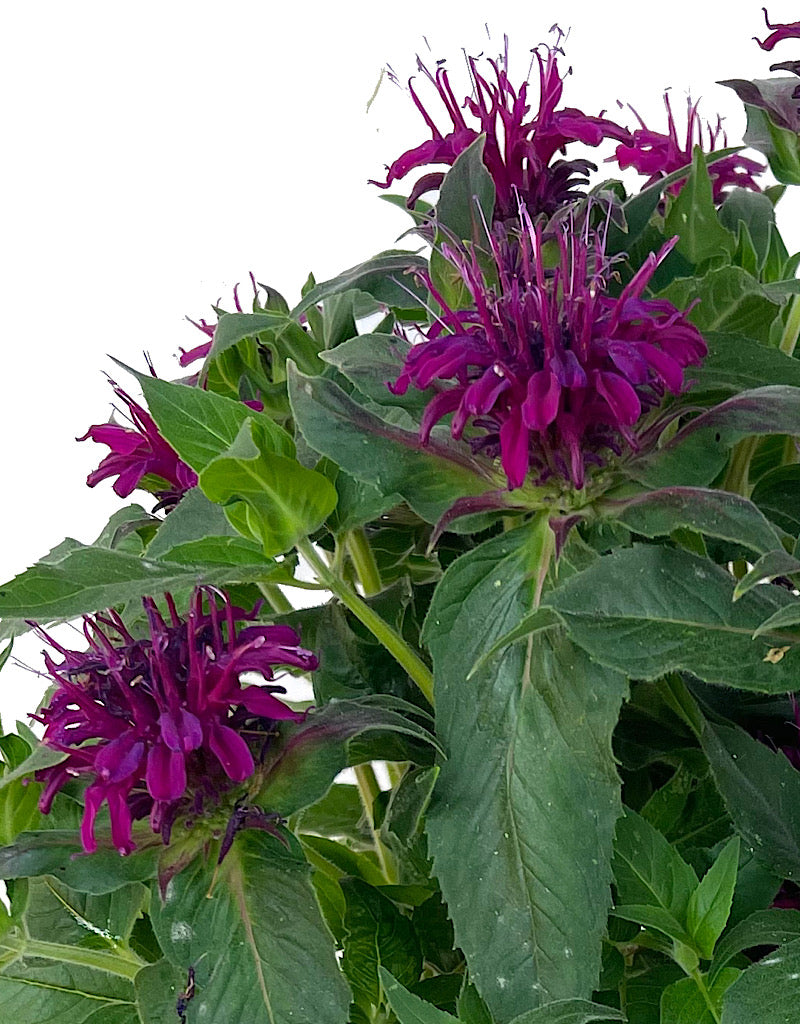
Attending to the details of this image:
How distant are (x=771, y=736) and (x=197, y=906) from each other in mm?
227

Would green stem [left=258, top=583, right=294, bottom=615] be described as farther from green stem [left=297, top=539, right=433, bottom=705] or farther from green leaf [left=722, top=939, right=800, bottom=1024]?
green leaf [left=722, top=939, right=800, bottom=1024]

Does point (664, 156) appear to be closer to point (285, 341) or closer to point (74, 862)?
point (285, 341)

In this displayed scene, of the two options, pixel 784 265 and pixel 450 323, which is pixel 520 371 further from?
pixel 784 265

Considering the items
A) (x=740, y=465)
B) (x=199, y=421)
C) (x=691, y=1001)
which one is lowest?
(x=691, y=1001)

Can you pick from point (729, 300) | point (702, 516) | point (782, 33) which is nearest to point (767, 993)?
point (702, 516)

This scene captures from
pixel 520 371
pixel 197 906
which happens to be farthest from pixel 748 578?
pixel 197 906

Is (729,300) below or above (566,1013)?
above

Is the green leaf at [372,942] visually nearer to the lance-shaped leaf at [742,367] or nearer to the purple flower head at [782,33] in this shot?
the lance-shaped leaf at [742,367]

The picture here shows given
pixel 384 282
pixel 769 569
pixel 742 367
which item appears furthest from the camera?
pixel 384 282

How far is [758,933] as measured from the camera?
1.28ft

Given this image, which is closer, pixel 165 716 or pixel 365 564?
pixel 165 716

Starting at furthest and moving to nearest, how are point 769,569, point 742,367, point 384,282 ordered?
1. point 384,282
2. point 742,367
3. point 769,569

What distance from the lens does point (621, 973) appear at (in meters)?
0.45

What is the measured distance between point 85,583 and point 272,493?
67 millimetres
